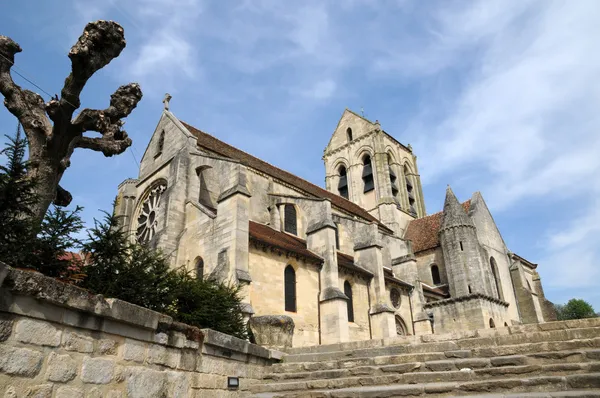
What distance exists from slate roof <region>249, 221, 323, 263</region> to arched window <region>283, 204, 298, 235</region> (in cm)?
102

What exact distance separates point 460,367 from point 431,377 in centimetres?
44

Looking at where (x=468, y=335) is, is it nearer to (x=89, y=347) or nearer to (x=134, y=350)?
(x=134, y=350)

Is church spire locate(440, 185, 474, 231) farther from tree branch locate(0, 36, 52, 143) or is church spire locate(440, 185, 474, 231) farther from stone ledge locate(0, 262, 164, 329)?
stone ledge locate(0, 262, 164, 329)

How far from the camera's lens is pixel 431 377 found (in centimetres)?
570

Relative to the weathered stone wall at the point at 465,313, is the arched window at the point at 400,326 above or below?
below

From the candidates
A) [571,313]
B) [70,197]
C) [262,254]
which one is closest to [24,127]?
[70,197]

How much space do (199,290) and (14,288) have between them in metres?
3.64

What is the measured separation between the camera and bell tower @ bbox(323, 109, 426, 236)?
3417 centimetres

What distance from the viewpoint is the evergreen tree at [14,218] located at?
3977 millimetres

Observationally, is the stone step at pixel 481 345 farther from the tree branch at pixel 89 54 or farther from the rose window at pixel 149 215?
the rose window at pixel 149 215

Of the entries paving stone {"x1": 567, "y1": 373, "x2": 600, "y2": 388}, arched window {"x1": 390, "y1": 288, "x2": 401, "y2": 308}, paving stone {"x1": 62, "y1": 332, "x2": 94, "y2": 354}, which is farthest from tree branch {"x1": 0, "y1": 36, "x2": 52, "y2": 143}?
arched window {"x1": 390, "y1": 288, "x2": 401, "y2": 308}

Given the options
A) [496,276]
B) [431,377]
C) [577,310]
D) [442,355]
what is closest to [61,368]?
[431,377]

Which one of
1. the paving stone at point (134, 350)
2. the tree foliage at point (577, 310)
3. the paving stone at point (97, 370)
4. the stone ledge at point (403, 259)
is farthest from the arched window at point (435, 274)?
the tree foliage at point (577, 310)

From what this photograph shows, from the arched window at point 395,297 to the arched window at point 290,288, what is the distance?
7.24 m
